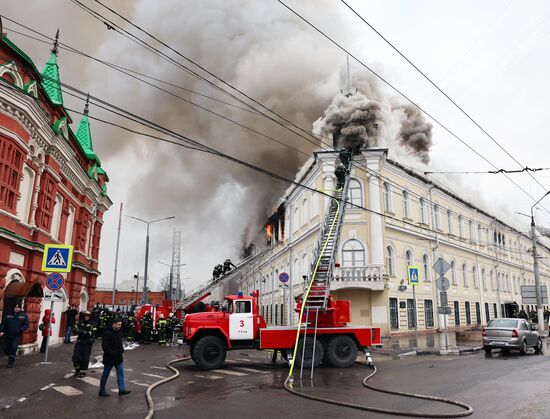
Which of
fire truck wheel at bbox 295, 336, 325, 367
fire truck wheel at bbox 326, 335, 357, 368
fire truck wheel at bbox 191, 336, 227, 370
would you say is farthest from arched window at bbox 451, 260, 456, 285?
fire truck wheel at bbox 191, 336, 227, 370

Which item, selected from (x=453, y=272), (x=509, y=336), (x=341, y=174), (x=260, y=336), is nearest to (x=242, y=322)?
(x=260, y=336)

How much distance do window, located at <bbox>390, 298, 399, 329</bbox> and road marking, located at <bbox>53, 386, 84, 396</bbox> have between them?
63.5ft

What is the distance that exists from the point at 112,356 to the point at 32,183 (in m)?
9.99

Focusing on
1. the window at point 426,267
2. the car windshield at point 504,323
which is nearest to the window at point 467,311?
the window at point 426,267

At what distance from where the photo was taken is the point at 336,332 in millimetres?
12938

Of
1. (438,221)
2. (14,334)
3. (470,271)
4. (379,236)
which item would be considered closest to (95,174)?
Answer: (14,334)

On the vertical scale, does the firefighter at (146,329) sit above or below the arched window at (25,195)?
below

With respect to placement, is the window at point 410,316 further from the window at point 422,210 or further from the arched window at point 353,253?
the window at point 422,210

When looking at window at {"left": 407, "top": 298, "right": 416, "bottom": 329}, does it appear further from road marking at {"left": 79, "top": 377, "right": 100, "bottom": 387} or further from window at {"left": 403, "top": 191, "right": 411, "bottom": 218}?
road marking at {"left": 79, "top": 377, "right": 100, "bottom": 387}

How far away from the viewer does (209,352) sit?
40.8ft

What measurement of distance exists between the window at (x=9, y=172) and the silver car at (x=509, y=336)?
16766mm

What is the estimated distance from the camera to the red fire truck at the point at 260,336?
12539 millimetres

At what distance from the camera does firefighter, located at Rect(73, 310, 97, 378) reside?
1045cm

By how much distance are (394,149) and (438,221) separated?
633 centimetres
